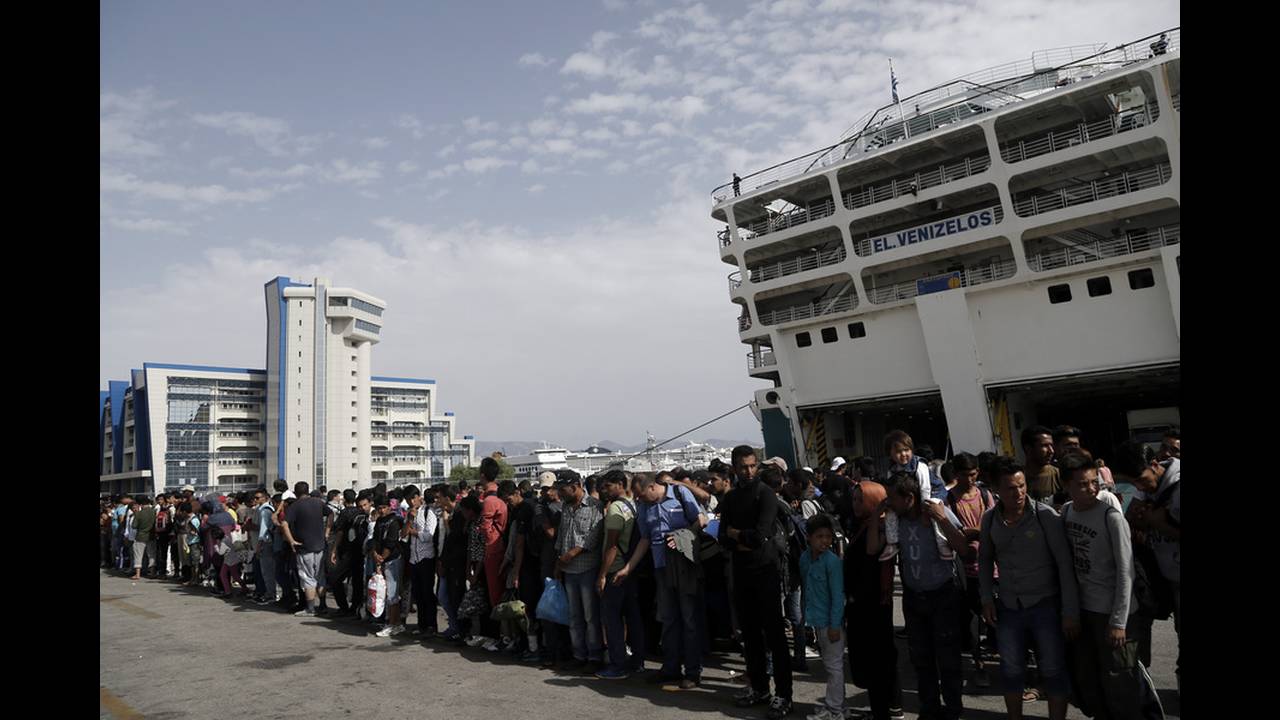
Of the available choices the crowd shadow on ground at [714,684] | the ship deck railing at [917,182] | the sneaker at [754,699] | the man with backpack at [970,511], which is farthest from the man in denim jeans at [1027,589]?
the ship deck railing at [917,182]

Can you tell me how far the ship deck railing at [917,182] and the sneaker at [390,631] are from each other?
19282 mm

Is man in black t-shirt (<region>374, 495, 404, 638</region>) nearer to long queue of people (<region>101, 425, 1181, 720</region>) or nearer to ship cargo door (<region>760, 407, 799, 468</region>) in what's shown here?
long queue of people (<region>101, 425, 1181, 720</region>)

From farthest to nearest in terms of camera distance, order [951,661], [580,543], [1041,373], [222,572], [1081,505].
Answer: [1041,373] < [222,572] < [580,543] < [951,661] < [1081,505]

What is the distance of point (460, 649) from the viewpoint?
7711 mm

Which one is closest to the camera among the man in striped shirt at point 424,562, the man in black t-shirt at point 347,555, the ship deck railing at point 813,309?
the man in striped shirt at point 424,562

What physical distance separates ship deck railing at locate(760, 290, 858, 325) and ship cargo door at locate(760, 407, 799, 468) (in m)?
3.08

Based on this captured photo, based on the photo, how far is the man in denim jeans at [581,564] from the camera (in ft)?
21.7

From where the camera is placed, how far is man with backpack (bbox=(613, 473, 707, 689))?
5.94 meters

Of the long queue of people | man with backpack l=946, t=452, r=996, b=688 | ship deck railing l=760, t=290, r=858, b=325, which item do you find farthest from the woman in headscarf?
ship deck railing l=760, t=290, r=858, b=325

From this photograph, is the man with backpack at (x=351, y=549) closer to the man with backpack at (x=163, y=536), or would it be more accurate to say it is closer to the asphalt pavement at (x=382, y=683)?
the asphalt pavement at (x=382, y=683)

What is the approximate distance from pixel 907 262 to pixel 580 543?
1893 cm
